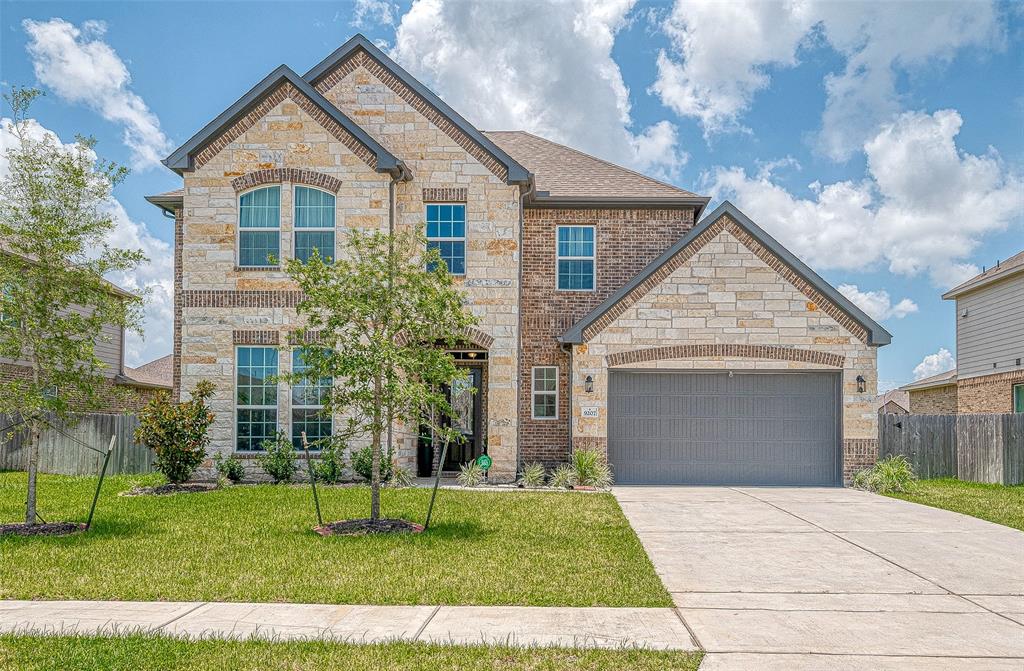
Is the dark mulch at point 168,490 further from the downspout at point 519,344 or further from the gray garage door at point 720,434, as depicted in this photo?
the gray garage door at point 720,434

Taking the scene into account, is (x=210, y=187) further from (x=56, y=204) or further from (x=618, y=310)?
(x=618, y=310)

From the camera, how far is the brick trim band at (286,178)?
16.6m

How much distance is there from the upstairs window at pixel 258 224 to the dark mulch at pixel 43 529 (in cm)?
712

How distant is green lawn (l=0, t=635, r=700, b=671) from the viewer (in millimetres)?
5551

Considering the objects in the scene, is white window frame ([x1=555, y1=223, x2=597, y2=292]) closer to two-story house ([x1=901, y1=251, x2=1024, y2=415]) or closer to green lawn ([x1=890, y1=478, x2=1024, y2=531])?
green lawn ([x1=890, y1=478, x2=1024, y2=531])

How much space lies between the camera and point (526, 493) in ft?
49.0

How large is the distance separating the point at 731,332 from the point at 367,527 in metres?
9.07

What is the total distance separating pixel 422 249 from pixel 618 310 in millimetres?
4175

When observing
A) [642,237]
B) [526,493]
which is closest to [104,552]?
[526,493]

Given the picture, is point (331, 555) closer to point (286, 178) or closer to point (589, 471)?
point (589, 471)

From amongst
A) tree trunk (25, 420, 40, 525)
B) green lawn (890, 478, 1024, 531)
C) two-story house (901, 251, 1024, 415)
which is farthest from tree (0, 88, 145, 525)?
two-story house (901, 251, 1024, 415)

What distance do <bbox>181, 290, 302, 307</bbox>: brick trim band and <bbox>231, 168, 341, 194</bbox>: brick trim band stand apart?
2097 mm

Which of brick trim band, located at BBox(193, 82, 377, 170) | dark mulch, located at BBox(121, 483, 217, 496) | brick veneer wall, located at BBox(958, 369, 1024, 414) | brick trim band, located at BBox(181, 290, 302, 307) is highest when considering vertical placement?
brick trim band, located at BBox(193, 82, 377, 170)

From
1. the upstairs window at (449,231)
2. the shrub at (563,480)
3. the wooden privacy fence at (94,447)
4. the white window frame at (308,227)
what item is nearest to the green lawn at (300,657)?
the shrub at (563,480)
